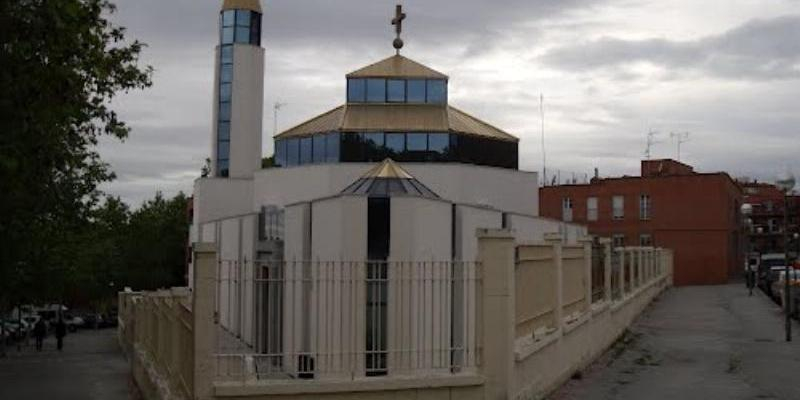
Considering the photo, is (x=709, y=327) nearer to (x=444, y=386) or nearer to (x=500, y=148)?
(x=444, y=386)

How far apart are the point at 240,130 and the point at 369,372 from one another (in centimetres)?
4455

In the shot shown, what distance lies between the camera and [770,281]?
141 ft

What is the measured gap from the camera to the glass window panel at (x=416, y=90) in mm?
48844

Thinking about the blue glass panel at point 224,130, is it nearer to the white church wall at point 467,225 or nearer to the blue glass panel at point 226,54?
the blue glass panel at point 226,54

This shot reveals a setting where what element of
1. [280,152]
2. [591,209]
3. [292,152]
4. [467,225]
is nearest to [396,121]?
[292,152]

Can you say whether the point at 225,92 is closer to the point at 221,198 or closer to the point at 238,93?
the point at 238,93

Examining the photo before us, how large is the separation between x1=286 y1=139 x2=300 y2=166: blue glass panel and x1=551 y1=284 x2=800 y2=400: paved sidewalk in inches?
874

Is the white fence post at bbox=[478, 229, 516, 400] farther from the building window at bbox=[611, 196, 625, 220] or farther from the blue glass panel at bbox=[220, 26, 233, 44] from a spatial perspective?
the building window at bbox=[611, 196, 625, 220]

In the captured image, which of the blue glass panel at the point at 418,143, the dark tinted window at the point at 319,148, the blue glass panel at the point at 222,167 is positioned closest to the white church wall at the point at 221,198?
the blue glass panel at the point at 222,167

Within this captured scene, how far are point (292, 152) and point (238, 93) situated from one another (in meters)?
7.41

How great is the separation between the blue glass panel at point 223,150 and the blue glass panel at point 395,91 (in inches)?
422

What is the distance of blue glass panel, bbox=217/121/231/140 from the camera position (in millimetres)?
54312

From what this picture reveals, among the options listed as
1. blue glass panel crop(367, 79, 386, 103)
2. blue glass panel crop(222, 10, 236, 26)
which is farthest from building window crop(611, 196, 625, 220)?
blue glass panel crop(222, 10, 236, 26)

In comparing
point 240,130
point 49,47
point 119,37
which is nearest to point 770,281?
point 240,130
